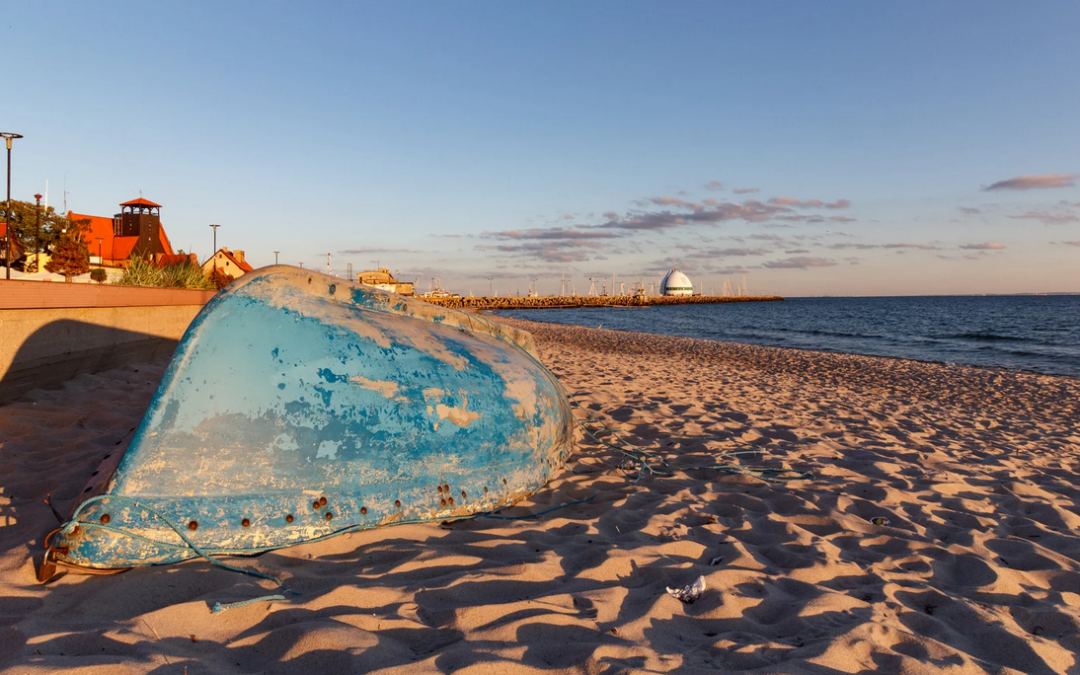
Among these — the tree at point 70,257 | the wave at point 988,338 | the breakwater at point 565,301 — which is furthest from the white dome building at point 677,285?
the tree at point 70,257

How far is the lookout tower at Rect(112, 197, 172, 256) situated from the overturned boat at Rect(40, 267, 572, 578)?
48.8 m

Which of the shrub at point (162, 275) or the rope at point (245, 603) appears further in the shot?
the shrub at point (162, 275)

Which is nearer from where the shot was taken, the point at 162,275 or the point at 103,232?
the point at 162,275

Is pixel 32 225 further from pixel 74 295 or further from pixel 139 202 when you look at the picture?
pixel 74 295

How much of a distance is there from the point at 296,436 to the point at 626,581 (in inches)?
66.6

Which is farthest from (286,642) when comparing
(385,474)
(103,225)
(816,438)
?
(103,225)

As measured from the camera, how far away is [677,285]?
115500mm

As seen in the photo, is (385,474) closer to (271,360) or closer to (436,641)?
(271,360)

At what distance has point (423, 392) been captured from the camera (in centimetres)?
310

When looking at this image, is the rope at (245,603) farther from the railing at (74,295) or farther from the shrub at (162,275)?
the shrub at (162,275)

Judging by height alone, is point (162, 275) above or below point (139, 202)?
below

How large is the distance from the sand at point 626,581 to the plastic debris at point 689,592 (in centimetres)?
4

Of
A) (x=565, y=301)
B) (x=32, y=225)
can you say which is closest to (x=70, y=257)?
(x=32, y=225)

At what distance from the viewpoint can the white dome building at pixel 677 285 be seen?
115 m
